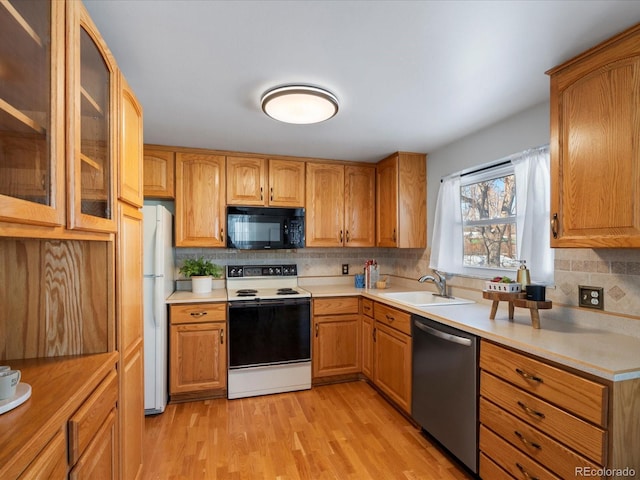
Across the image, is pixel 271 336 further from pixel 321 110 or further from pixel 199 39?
pixel 199 39

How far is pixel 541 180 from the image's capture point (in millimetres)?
1979

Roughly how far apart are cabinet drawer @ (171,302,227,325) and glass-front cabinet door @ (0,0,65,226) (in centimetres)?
180

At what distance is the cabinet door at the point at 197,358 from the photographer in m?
2.59

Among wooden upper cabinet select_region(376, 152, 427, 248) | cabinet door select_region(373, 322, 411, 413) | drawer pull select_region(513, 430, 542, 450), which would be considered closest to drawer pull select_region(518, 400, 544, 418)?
drawer pull select_region(513, 430, 542, 450)

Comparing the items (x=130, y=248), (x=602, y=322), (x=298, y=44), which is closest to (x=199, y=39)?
(x=298, y=44)

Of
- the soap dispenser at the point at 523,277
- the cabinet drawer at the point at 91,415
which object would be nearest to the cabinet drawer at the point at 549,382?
the soap dispenser at the point at 523,277

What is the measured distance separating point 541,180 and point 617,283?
2.33 ft

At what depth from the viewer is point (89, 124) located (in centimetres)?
114

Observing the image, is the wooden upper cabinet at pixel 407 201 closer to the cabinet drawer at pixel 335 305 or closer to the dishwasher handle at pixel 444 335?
the cabinet drawer at pixel 335 305

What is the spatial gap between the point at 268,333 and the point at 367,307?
94 centimetres

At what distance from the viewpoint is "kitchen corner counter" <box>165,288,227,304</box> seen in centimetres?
258

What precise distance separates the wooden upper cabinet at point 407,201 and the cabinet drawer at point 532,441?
1669 millimetres

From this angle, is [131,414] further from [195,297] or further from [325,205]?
[325,205]

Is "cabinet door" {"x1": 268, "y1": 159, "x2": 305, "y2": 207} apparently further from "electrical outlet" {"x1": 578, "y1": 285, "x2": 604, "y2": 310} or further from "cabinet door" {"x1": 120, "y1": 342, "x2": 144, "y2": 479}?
"electrical outlet" {"x1": 578, "y1": 285, "x2": 604, "y2": 310}
